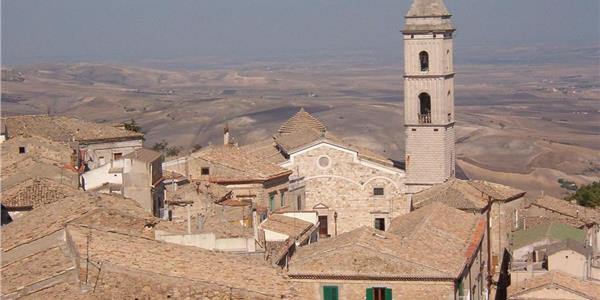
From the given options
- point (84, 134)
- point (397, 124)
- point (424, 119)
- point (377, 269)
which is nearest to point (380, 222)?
point (424, 119)

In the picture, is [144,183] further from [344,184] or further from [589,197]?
[589,197]

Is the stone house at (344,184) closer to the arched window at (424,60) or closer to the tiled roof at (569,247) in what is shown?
the arched window at (424,60)

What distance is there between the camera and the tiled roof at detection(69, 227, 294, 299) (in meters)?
13.9

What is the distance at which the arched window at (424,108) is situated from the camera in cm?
4634

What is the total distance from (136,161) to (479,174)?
176 feet

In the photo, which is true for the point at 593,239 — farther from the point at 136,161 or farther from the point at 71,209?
the point at 71,209

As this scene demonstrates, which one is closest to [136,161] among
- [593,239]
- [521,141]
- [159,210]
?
[159,210]

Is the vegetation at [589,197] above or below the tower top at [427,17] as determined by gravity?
below

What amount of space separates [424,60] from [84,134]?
1111 cm

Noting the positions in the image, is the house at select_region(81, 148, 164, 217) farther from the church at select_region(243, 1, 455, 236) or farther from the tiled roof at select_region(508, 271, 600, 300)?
the church at select_region(243, 1, 455, 236)

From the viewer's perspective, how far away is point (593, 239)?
3822 cm

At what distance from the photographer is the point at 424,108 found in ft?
154

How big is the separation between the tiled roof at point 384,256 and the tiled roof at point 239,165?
10.6m

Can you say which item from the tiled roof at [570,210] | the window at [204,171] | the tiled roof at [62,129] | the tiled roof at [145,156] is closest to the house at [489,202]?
the tiled roof at [570,210]
